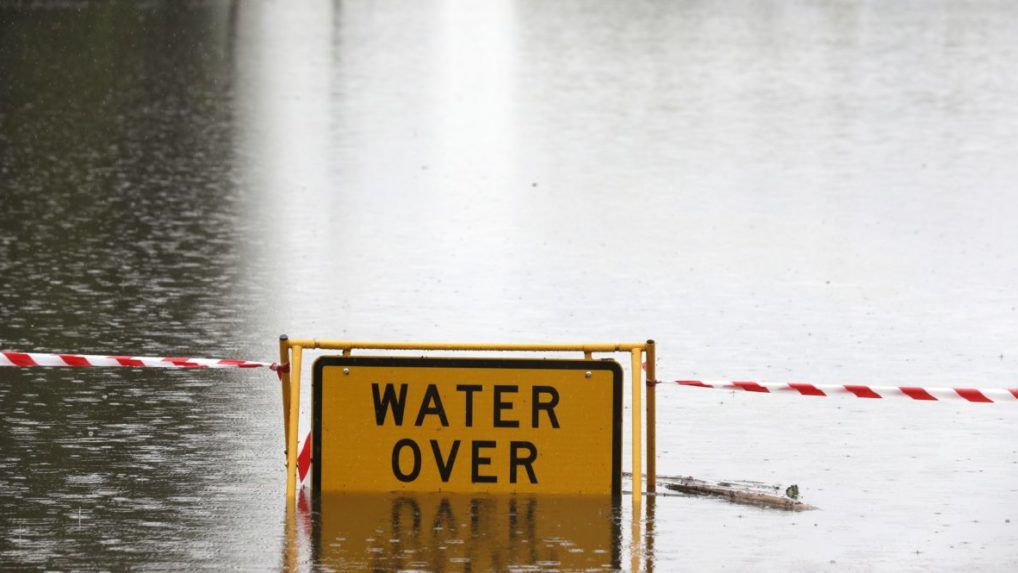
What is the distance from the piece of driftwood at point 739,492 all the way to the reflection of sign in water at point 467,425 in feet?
1.98

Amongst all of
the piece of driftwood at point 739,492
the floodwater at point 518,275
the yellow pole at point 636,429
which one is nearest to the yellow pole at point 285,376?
the floodwater at point 518,275

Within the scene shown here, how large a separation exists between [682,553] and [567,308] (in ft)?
25.8

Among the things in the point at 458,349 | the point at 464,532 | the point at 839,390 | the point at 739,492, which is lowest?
the point at 464,532

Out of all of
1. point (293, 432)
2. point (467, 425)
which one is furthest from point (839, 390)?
point (293, 432)

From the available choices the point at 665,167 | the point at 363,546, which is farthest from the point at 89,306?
the point at 665,167

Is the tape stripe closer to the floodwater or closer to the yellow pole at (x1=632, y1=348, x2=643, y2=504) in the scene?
the floodwater

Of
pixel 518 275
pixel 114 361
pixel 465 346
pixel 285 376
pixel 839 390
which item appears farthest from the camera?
pixel 518 275

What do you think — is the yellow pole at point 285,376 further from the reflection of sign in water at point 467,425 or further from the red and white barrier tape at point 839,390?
the red and white barrier tape at point 839,390

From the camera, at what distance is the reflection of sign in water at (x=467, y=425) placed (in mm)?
10797

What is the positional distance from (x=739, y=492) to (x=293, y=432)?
93.5 inches

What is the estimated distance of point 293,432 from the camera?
10.9 metres

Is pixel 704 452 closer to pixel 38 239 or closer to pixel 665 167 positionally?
pixel 38 239

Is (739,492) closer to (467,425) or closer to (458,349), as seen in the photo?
(467,425)

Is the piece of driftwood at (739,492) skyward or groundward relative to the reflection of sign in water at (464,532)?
skyward
